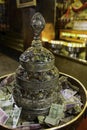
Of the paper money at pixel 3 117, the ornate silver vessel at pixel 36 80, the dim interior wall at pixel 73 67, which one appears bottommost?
the dim interior wall at pixel 73 67

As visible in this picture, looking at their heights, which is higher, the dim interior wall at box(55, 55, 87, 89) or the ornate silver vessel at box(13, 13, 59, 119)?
the ornate silver vessel at box(13, 13, 59, 119)

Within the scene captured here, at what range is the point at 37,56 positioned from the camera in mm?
997

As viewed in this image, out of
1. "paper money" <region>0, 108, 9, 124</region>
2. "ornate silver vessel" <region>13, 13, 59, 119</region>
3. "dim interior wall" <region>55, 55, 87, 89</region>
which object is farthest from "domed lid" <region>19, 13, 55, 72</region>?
"dim interior wall" <region>55, 55, 87, 89</region>

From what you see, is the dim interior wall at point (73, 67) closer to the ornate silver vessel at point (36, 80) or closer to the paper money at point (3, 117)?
the ornate silver vessel at point (36, 80)

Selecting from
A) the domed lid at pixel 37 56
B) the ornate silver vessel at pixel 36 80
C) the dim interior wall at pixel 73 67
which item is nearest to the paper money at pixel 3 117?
the ornate silver vessel at pixel 36 80

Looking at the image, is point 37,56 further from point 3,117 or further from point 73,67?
point 73,67

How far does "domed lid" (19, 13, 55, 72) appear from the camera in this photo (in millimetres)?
959

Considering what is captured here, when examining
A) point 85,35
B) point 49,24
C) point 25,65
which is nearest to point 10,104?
point 25,65

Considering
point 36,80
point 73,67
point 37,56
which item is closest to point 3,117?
point 36,80

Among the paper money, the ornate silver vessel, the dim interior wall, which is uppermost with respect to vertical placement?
the ornate silver vessel

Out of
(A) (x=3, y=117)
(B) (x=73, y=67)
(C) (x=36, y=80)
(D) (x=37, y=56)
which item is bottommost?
(B) (x=73, y=67)

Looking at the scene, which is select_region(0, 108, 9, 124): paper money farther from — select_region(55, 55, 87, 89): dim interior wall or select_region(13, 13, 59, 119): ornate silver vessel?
select_region(55, 55, 87, 89): dim interior wall

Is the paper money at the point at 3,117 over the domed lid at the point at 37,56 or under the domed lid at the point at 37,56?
under

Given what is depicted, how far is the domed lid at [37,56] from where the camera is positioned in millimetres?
959
